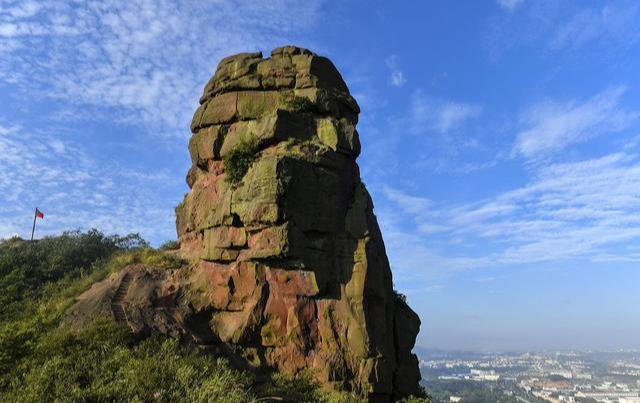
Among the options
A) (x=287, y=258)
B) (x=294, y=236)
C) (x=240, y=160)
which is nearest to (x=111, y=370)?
(x=287, y=258)

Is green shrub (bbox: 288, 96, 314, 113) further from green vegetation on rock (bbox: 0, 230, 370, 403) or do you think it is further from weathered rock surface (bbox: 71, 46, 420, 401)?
green vegetation on rock (bbox: 0, 230, 370, 403)

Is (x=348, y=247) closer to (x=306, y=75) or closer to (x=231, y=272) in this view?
(x=231, y=272)

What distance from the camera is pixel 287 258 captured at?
17.1 meters

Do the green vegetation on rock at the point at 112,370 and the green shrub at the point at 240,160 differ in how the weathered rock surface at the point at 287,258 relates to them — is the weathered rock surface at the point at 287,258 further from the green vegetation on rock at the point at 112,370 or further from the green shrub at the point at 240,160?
the green vegetation on rock at the point at 112,370

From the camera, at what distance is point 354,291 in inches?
663

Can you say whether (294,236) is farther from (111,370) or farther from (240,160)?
(111,370)

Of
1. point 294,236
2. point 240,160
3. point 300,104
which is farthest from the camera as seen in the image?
point 300,104

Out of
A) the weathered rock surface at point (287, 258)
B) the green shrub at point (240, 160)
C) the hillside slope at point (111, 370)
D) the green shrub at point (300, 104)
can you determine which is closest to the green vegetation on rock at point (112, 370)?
the hillside slope at point (111, 370)

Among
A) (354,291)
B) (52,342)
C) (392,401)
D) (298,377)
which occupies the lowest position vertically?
(392,401)

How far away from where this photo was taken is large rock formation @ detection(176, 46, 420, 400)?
53.6 feet

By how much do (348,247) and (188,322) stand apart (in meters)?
6.75

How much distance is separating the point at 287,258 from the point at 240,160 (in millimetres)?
4826

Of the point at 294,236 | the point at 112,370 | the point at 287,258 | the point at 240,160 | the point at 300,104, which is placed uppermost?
the point at 300,104

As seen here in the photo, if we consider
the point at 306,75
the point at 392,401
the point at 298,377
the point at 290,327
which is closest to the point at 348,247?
the point at 290,327
